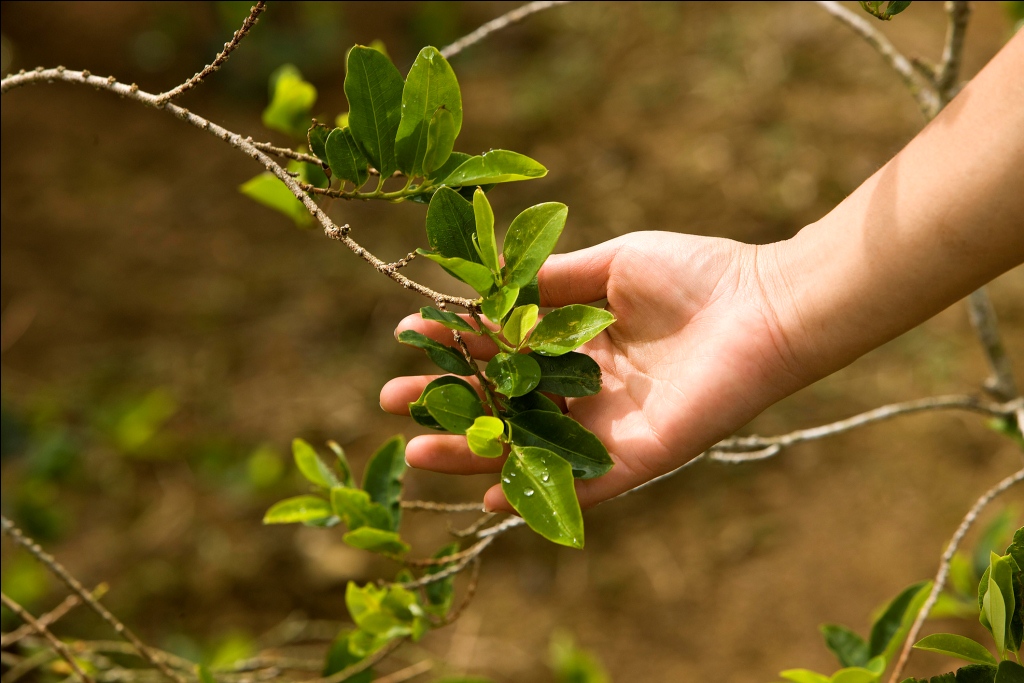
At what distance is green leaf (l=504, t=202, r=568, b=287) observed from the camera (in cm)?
64

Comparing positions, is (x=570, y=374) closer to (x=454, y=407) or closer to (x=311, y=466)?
(x=454, y=407)

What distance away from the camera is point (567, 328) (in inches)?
25.5

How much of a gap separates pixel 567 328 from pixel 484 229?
118mm

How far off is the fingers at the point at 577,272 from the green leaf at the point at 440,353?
0.58 feet

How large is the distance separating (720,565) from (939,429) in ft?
2.23

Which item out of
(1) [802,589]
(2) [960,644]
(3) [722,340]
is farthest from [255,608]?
(2) [960,644]

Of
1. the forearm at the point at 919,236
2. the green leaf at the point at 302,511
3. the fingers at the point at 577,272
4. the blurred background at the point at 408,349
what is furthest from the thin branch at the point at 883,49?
the green leaf at the point at 302,511

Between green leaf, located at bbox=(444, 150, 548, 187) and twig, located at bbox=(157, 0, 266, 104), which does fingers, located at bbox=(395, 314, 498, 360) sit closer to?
green leaf, located at bbox=(444, 150, 548, 187)

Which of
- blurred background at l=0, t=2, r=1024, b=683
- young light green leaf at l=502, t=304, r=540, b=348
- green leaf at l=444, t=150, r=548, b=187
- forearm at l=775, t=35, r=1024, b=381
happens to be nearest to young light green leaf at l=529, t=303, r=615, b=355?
young light green leaf at l=502, t=304, r=540, b=348

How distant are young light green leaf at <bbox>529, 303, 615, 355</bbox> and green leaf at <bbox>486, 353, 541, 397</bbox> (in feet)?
0.06

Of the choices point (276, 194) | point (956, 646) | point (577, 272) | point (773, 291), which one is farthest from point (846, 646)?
point (276, 194)

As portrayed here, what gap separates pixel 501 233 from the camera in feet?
6.97

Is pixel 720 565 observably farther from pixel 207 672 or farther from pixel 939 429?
pixel 207 672

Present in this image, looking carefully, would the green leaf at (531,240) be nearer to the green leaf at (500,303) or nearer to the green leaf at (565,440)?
the green leaf at (500,303)
